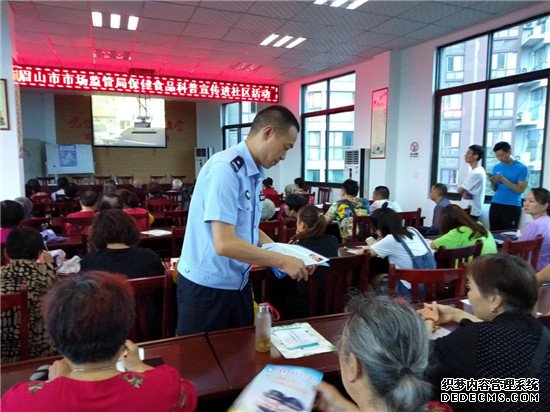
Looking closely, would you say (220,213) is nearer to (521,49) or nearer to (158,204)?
(158,204)

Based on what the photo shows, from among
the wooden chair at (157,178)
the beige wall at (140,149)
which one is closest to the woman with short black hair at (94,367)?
the wooden chair at (157,178)

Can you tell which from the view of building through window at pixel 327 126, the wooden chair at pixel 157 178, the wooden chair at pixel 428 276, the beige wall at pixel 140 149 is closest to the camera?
the wooden chair at pixel 428 276

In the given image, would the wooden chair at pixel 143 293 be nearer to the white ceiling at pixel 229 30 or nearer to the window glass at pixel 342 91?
the white ceiling at pixel 229 30

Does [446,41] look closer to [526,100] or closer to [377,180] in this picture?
[526,100]

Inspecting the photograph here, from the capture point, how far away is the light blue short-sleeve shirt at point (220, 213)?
144cm

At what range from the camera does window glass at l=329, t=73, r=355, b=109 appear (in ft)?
25.7

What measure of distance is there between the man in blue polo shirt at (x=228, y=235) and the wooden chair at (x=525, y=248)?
173 cm

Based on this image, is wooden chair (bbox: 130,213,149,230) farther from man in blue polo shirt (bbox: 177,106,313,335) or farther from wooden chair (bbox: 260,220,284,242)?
man in blue polo shirt (bbox: 177,106,313,335)

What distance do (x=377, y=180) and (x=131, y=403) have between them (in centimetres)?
660

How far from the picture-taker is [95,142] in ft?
34.3

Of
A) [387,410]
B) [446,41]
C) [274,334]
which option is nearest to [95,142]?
[446,41]

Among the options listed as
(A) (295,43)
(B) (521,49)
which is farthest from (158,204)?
(B) (521,49)

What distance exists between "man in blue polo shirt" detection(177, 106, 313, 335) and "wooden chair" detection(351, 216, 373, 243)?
2543 mm

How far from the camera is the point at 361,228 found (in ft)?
13.4
